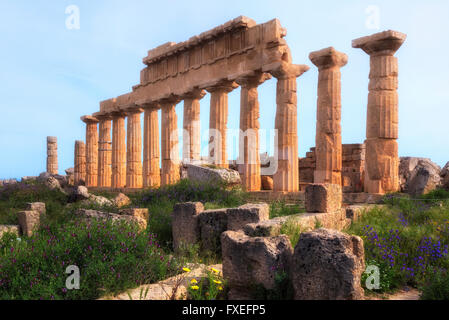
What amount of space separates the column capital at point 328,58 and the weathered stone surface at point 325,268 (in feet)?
38.9

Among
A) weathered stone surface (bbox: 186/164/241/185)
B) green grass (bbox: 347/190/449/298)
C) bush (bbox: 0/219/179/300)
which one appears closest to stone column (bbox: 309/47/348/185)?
weathered stone surface (bbox: 186/164/241/185)

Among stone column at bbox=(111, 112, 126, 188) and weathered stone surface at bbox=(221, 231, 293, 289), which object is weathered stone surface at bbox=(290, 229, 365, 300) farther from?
stone column at bbox=(111, 112, 126, 188)

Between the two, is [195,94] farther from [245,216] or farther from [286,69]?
[245,216]

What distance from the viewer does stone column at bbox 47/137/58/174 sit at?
39.4 m

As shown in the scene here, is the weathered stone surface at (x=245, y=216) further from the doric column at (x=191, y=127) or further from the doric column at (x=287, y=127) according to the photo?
the doric column at (x=191, y=127)

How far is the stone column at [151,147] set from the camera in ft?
78.0

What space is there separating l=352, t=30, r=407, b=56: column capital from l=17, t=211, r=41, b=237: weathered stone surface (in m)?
11.8

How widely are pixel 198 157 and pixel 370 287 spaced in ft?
55.4

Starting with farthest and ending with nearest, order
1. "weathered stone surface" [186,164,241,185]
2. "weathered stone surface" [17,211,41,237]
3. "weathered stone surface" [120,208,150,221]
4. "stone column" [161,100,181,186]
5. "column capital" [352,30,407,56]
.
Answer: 1. "stone column" [161,100,181,186]
2. "weathered stone surface" [186,164,241,185]
3. "column capital" [352,30,407,56]
4. "weathered stone surface" [17,211,41,237]
5. "weathered stone surface" [120,208,150,221]

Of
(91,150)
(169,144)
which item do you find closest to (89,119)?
(91,150)

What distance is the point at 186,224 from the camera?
26.6ft

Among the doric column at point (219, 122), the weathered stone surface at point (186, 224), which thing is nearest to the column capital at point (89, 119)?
the doric column at point (219, 122)

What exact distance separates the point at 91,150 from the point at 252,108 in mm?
17409
